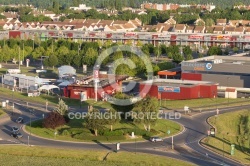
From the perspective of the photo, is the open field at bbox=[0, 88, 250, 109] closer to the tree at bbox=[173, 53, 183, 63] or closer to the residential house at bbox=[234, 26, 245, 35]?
the tree at bbox=[173, 53, 183, 63]

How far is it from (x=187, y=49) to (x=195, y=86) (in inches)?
586

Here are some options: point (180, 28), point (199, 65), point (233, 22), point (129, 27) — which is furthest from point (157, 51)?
point (233, 22)

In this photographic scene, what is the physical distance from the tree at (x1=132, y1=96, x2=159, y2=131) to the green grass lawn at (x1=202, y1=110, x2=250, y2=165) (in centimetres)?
235

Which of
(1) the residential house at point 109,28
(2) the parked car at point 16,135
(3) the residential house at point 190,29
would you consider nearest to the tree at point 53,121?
(2) the parked car at point 16,135

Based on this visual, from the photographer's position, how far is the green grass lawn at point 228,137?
20.7m

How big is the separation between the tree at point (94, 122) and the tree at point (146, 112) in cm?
155

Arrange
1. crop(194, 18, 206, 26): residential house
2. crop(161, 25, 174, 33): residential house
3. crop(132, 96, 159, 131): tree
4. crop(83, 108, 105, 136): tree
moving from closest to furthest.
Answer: crop(83, 108, 105, 136): tree, crop(132, 96, 159, 131): tree, crop(161, 25, 174, 33): residential house, crop(194, 18, 206, 26): residential house

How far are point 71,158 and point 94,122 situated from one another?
9.11ft

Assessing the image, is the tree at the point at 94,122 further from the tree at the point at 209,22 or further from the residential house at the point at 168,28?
the tree at the point at 209,22

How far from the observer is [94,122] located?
22109 millimetres

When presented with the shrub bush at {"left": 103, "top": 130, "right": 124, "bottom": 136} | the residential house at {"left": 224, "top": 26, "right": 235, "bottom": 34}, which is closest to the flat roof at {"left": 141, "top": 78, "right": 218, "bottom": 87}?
the shrub bush at {"left": 103, "top": 130, "right": 124, "bottom": 136}

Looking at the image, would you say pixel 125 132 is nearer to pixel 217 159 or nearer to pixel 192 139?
pixel 192 139

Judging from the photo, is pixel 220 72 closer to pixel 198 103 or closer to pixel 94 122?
pixel 198 103

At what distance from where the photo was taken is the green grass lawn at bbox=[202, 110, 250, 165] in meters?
20.7
